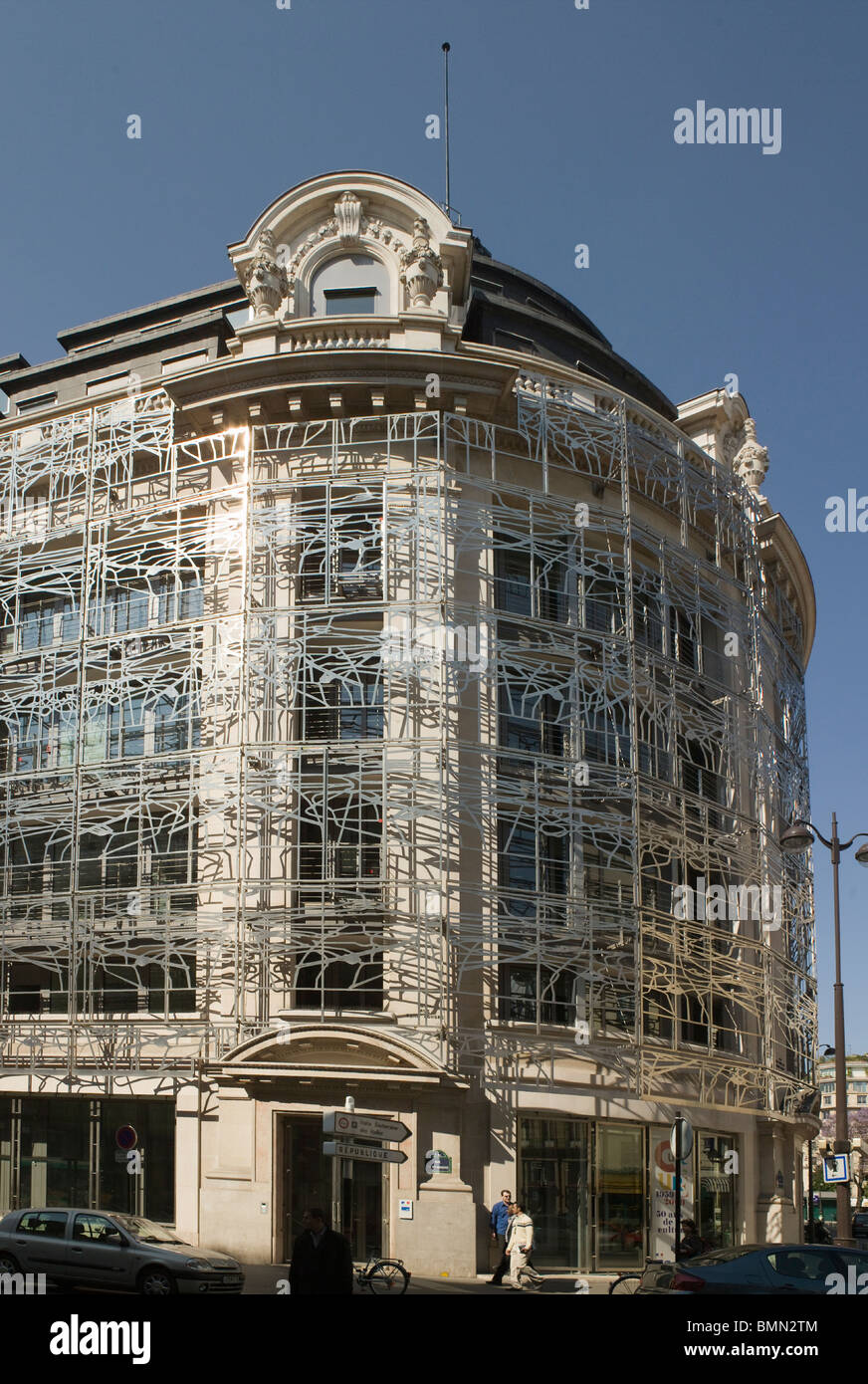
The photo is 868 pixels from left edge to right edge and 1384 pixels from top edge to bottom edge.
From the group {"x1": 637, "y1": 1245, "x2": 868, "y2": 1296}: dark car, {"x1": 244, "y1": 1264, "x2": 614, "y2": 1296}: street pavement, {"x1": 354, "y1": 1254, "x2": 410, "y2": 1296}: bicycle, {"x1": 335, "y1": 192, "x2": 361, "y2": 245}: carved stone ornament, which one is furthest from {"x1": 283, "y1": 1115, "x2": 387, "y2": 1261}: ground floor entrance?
{"x1": 335, "y1": 192, "x2": 361, "y2": 245}: carved stone ornament

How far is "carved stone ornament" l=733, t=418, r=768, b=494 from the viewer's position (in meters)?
36.1

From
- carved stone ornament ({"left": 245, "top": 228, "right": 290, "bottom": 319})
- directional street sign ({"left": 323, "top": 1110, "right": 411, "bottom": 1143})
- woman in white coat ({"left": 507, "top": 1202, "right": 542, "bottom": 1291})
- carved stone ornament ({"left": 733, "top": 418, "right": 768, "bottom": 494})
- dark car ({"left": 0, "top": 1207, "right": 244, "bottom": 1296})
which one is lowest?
woman in white coat ({"left": 507, "top": 1202, "right": 542, "bottom": 1291})

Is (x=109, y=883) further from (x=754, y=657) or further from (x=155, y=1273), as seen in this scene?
(x=754, y=657)

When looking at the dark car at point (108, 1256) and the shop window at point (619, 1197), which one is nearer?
the dark car at point (108, 1256)

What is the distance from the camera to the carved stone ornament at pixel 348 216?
29031 millimetres

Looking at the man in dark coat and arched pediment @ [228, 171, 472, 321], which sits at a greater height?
arched pediment @ [228, 171, 472, 321]

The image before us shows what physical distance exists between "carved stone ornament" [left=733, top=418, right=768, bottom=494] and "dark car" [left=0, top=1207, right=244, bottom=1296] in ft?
79.6

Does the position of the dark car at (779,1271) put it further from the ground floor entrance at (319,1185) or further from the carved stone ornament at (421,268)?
the carved stone ornament at (421,268)

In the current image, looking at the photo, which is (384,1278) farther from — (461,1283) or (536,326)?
(536,326)

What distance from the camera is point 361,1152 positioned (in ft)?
58.1

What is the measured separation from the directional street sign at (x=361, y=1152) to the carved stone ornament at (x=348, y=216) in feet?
61.7

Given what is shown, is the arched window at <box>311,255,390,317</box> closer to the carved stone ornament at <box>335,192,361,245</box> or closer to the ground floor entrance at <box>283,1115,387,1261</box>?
the carved stone ornament at <box>335,192,361,245</box>

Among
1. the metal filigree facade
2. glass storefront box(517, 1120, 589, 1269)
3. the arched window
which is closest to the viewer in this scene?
glass storefront box(517, 1120, 589, 1269)

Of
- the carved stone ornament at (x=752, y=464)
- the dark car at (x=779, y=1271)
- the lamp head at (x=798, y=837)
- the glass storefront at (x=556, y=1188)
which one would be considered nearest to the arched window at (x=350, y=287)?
the carved stone ornament at (x=752, y=464)
